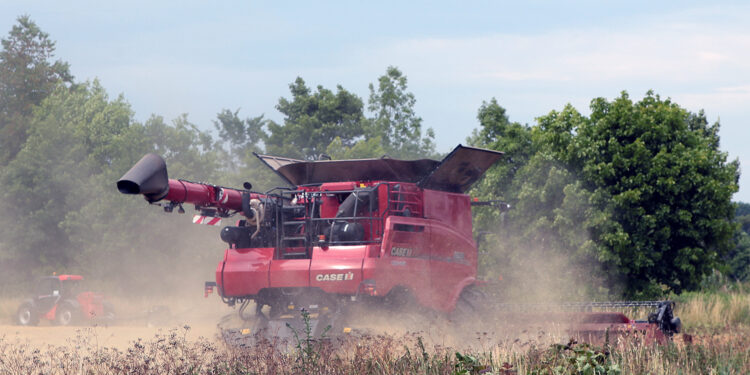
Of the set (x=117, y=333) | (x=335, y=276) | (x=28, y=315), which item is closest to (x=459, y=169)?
(x=335, y=276)

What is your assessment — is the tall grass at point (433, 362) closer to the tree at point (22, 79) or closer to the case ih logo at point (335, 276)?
the case ih logo at point (335, 276)

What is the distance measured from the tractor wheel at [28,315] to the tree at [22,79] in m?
29.7

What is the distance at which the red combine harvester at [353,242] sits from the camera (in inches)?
504

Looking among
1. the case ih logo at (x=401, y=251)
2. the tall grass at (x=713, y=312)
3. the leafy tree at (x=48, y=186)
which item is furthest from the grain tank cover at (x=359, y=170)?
the leafy tree at (x=48, y=186)

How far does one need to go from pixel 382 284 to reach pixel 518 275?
14.2 metres

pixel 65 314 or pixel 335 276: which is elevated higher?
pixel 335 276

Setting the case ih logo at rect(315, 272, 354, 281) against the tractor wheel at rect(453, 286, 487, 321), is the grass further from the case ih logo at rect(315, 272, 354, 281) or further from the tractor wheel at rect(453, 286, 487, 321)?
the tractor wheel at rect(453, 286, 487, 321)

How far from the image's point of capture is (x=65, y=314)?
2808 cm

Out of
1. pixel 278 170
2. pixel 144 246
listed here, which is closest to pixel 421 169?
pixel 278 170

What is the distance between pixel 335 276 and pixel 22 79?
53452mm

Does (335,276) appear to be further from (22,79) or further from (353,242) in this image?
(22,79)

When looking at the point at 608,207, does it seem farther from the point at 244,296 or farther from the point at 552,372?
the point at 552,372

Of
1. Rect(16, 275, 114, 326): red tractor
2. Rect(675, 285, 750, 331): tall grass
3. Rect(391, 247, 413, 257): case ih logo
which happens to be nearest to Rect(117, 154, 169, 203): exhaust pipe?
Rect(391, 247, 413, 257): case ih logo

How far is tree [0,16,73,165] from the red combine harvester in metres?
46.5
